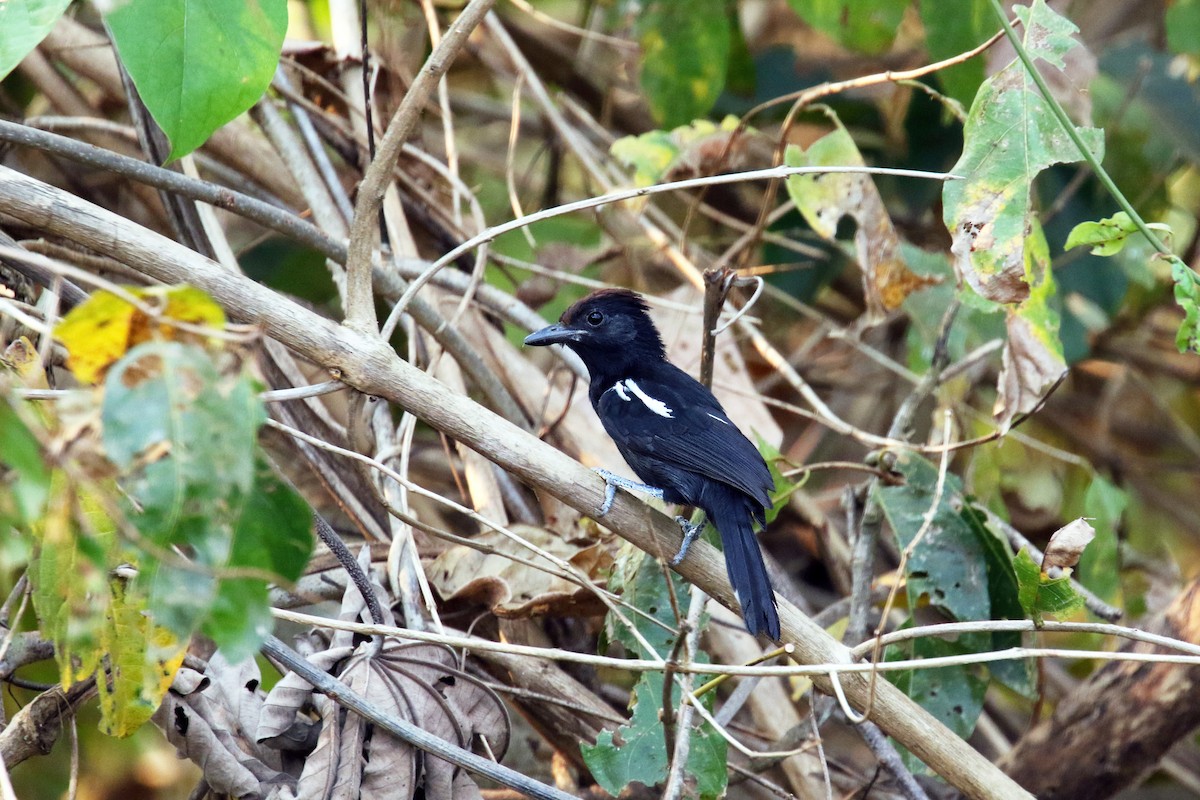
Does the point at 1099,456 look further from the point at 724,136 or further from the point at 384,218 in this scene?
the point at 384,218

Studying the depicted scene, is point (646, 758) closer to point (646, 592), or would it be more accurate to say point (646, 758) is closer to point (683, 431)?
point (646, 592)

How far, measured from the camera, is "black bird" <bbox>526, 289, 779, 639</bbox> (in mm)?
2775

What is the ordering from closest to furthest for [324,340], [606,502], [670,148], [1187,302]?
[324,340] → [606,502] → [1187,302] → [670,148]

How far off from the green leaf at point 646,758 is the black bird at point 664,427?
43 cm

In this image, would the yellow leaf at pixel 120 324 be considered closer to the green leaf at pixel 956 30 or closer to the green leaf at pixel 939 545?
the green leaf at pixel 939 545

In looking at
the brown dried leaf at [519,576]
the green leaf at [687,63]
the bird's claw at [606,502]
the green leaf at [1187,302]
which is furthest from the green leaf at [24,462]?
the green leaf at [687,63]

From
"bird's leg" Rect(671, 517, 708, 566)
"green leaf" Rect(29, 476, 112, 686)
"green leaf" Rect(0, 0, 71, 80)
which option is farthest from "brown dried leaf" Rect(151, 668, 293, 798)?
"green leaf" Rect(0, 0, 71, 80)

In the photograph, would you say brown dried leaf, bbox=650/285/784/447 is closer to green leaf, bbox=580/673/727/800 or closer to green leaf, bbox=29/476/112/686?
green leaf, bbox=580/673/727/800

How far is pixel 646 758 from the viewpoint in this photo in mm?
2500

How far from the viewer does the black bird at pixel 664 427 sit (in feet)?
9.11

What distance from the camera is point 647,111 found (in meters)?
4.98

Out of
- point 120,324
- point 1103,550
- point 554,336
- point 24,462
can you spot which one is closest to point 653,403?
point 554,336

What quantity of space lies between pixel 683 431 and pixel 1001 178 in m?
1.06

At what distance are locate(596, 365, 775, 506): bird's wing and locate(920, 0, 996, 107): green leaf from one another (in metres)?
1.53
